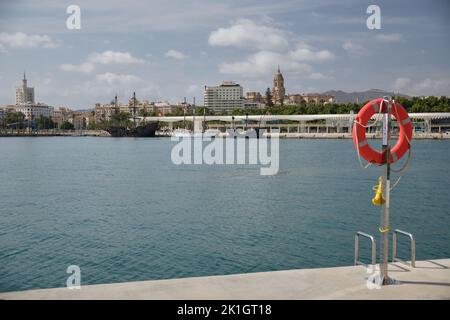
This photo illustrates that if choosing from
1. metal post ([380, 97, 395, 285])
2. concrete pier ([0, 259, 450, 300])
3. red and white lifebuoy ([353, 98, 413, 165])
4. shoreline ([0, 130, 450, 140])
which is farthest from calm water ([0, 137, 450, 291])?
shoreline ([0, 130, 450, 140])

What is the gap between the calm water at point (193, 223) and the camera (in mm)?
11523

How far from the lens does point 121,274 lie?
35.3ft

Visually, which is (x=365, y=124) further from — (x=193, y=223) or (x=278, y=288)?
(x=193, y=223)

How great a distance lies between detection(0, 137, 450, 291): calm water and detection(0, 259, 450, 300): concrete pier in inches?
162

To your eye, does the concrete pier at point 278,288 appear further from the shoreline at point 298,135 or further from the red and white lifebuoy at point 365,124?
the shoreline at point 298,135

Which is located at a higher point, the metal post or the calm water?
the metal post

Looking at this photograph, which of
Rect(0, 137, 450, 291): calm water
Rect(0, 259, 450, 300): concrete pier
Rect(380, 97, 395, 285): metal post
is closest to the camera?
Rect(0, 259, 450, 300): concrete pier

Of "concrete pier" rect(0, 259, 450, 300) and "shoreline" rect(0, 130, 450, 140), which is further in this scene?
"shoreline" rect(0, 130, 450, 140)

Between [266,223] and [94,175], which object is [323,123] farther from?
[266,223]

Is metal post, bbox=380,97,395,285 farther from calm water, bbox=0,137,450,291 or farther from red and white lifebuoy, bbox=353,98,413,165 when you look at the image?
calm water, bbox=0,137,450,291

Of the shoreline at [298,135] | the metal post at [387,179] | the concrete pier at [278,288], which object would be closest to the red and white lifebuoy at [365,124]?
the metal post at [387,179]

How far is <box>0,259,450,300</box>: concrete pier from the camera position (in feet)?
20.2

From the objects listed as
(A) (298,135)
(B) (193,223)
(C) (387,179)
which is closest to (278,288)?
(C) (387,179)

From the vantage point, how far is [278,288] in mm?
6457
